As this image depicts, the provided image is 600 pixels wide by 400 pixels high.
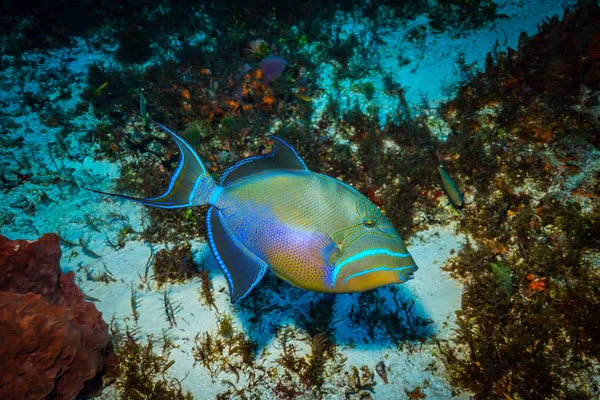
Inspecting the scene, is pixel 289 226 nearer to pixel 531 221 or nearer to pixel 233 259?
pixel 233 259

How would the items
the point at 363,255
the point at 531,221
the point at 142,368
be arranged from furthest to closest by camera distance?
the point at 531,221
the point at 142,368
the point at 363,255

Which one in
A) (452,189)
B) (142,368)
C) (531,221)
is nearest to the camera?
(142,368)

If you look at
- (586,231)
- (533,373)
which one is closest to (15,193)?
(533,373)

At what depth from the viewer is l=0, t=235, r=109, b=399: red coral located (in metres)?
2.48

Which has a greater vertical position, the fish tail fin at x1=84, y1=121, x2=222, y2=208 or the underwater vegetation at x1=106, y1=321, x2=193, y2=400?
the fish tail fin at x1=84, y1=121, x2=222, y2=208

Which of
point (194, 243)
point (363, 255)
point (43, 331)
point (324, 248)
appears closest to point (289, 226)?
point (324, 248)

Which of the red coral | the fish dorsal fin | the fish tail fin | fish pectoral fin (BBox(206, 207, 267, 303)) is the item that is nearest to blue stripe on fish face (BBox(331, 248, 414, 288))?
fish pectoral fin (BBox(206, 207, 267, 303))

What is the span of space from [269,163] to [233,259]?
0.72 m

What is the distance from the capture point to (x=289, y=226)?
2107 millimetres

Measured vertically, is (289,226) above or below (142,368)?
above

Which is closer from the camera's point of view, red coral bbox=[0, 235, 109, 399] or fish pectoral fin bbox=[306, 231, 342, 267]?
fish pectoral fin bbox=[306, 231, 342, 267]

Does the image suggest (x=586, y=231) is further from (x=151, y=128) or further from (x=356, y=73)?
(x=151, y=128)

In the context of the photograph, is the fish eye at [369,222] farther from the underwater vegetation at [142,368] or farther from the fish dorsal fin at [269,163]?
the underwater vegetation at [142,368]

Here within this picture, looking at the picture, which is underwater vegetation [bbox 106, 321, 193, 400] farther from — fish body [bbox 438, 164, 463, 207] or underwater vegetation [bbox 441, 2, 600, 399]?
fish body [bbox 438, 164, 463, 207]
